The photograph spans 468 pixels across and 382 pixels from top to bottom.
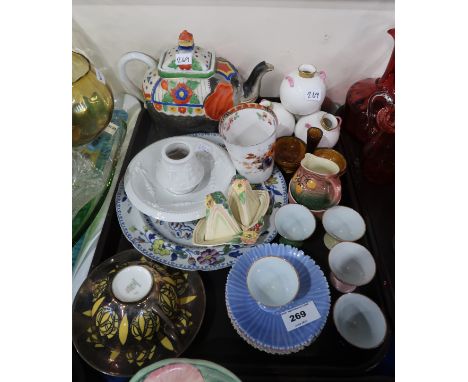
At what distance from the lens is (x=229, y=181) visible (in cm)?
83

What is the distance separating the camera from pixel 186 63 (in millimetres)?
854

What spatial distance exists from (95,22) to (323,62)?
680 mm

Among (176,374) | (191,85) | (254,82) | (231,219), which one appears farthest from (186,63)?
(176,374)

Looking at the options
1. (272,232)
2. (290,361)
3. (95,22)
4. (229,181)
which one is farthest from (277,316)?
(95,22)

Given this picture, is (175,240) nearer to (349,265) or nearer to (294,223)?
(294,223)

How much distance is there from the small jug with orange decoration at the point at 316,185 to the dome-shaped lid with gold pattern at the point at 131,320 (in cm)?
35

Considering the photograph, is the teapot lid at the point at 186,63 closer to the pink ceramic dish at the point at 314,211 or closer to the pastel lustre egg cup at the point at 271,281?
the pink ceramic dish at the point at 314,211

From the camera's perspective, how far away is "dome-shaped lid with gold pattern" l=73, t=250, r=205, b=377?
24.0 inches

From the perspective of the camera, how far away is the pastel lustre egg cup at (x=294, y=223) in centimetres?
79

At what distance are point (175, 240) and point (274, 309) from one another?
0.90ft

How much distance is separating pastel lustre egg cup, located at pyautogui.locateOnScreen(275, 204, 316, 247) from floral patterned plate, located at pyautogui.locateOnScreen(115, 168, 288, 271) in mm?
22

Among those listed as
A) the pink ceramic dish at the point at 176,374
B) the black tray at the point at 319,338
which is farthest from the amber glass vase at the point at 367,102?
the pink ceramic dish at the point at 176,374

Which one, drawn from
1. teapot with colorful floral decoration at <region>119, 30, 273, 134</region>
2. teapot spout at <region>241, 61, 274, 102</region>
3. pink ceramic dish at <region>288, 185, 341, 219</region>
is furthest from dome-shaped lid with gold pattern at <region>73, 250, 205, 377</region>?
teapot spout at <region>241, 61, 274, 102</region>

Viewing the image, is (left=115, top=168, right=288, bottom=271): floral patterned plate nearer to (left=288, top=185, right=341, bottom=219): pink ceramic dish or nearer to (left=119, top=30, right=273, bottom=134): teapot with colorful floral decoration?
(left=288, top=185, right=341, bottom=219): pink ceramic dish
